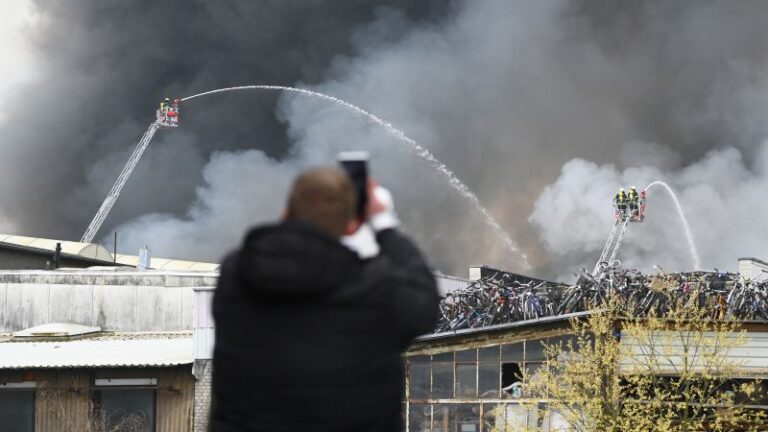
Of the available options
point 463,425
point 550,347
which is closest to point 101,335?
point 463,425

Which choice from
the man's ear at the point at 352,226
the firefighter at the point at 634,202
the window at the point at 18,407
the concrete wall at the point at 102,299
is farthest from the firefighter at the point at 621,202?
the man's ear at the point at 352,226

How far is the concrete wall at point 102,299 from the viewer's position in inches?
1907

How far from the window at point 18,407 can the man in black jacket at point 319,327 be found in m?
39.0

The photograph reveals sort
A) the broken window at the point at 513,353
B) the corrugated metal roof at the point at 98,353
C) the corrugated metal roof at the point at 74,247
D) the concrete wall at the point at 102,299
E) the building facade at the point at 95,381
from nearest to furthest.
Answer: the broken window at the point at 513,353 → the corrugated metal roof at the point at 98,353 → the building facade at the point at 95,381 → the concrete wall at the point at 102,299 → the corrugated metal roof at the point at 74,247

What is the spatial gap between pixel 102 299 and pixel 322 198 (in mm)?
47083

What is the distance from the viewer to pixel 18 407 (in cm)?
4025

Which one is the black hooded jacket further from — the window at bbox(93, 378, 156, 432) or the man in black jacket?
the window at bbox(93, 378, 156, 432)

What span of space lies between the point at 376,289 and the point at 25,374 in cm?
3927

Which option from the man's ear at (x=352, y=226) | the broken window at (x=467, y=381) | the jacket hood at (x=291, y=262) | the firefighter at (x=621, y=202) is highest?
the firefighter at (x=621, y=202)

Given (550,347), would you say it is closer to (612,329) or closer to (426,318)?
(612,329)

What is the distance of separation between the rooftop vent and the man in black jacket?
43.5 meters

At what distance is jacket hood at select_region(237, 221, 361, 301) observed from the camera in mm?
3504

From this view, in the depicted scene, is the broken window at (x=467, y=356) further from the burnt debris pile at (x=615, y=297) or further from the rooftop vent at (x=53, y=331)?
the rooftop vent at (x=53, y=331)

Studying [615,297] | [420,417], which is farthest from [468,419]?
[615,297]
